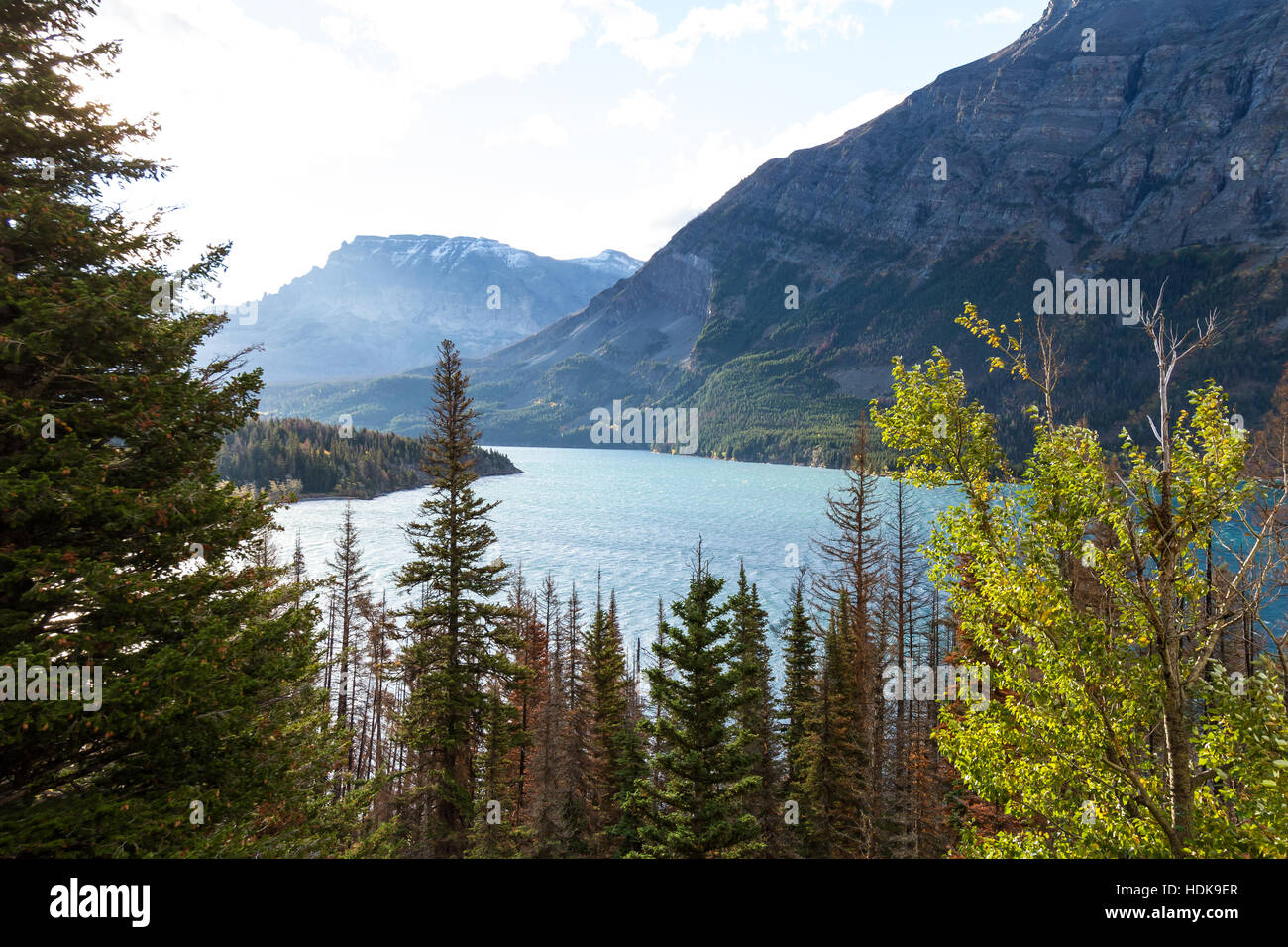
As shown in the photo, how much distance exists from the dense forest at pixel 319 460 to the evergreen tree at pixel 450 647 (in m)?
114

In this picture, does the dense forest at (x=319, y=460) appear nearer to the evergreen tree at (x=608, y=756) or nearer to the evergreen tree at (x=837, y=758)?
the evergreen tree at (x=608, y=756)

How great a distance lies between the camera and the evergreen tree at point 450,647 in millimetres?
18031

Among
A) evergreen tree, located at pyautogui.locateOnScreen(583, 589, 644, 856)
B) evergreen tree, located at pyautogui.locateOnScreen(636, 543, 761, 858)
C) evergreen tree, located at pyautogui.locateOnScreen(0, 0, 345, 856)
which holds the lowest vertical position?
evergreen tree, located at pyautogui.locateOnScreen(583, 589, 644, 856)

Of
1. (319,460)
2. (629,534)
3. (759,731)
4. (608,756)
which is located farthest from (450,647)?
(319,460)

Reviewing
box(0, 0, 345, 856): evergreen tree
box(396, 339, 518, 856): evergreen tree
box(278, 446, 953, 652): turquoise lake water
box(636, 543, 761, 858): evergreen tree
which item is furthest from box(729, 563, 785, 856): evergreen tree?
box(278, 446, 953, 652): turquoise lake water

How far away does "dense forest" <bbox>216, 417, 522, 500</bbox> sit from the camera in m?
140

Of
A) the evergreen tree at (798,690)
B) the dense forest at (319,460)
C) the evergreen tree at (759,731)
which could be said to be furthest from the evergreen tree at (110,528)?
the dense forest at (319,460)

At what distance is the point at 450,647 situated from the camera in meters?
18.8

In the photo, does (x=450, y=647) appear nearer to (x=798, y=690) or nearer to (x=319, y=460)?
(x=798, y=690)

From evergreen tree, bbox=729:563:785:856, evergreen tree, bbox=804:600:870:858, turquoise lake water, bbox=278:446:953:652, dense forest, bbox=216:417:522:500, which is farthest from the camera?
dense forest, bbox=216:417:522:500

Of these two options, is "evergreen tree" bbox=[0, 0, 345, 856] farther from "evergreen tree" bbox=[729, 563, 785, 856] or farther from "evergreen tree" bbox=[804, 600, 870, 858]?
"evergreen tree" bbox=[804, 600, 870, 858]

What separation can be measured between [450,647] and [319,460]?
149706 mm

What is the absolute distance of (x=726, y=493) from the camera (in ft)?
531

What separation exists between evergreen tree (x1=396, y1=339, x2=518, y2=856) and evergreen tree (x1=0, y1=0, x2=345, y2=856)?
7297 mm
